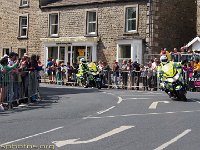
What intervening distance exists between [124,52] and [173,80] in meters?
17.9

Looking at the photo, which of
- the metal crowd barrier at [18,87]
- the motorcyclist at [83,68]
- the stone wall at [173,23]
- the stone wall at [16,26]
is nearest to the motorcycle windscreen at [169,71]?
the metal crowd barrier at [18,87]

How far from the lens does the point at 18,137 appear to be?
10617mm

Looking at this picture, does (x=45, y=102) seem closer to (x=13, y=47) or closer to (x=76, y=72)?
(x=76, y=72)

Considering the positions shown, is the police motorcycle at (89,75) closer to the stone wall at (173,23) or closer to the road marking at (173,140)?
the stone wall at (173,23)

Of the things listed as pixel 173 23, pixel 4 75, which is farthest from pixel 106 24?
pixel 4 75

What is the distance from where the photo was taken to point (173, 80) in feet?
62.7

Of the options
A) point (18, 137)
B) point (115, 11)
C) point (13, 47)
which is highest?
point (115, 11)

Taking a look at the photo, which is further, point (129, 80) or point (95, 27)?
point (95, 27)

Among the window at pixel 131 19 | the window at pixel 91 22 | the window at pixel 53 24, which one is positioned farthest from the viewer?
the window at pixel 53 24

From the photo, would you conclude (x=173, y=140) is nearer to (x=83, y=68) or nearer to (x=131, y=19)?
(x=83, y=68)

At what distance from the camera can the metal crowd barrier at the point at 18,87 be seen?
16.5 metres


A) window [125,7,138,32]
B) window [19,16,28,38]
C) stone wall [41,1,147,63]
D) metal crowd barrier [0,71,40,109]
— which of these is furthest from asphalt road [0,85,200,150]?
window [19,16,28,38]

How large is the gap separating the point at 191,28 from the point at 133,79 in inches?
502

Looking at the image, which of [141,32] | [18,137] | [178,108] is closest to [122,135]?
[18,137]
